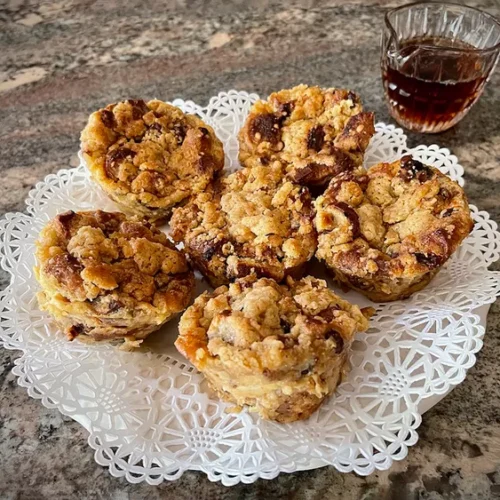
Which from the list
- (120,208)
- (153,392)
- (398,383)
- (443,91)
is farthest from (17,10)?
(398,383)

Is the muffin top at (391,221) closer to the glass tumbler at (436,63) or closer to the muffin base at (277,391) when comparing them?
the muffin base at (277,391)

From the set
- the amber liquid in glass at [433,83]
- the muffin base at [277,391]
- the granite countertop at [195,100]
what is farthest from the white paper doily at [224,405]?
the amber liquid in glass at [433,83]

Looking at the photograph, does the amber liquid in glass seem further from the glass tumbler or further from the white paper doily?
the white paper doily

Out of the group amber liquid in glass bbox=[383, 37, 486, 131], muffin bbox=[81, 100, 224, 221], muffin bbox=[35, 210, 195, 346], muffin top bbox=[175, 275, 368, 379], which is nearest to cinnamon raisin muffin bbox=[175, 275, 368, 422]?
muffin top bbox=[175, 275, 368, 379]

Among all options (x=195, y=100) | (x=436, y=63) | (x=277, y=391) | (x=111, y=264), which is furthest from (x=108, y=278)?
(x=436, y=63)

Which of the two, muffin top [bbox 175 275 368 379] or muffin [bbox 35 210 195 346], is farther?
muffin [bbox 35 210 195 346]

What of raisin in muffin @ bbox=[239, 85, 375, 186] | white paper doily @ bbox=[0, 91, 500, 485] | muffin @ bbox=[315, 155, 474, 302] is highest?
raisin in muffin @ bbox=[239, 85, 375, 186]
